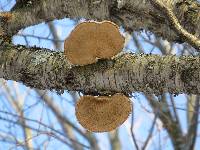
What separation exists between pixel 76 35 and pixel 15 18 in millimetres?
943

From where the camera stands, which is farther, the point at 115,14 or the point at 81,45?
the point at 115,14

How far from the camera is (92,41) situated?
1641mm

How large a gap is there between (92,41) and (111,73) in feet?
0.57

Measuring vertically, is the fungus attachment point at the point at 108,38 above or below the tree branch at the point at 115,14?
Answer: below

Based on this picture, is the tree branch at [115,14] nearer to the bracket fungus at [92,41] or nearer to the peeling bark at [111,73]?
the peeling bark at [111,73]

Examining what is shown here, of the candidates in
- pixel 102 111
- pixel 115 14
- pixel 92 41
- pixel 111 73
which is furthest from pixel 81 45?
pixel 115 14

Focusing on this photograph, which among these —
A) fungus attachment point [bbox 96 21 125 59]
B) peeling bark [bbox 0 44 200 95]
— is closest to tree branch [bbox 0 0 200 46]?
peeling bark [bbox 0 44 200 95]

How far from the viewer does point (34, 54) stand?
1.99 meters

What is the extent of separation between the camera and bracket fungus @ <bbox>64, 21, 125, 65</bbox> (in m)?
1.60

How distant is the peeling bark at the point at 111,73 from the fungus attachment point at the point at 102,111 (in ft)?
0.22

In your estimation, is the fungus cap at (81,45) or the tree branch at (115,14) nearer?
the fungus cap at (81,45)

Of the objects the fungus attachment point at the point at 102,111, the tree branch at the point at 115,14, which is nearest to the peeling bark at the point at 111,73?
the fungus attachment point at the point at 102,111

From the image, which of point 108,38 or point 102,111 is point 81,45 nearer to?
point 108,38

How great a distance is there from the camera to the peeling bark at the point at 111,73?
5.29ft
